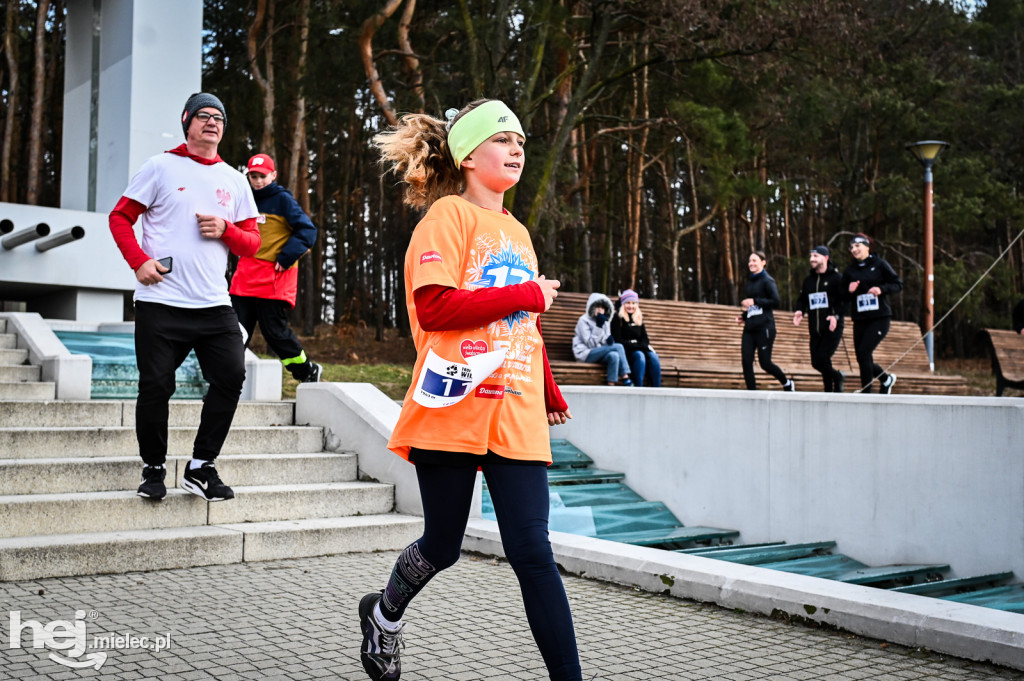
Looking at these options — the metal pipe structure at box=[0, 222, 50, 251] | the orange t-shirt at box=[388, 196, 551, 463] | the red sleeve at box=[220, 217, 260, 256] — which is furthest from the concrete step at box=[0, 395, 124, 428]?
the metal pipe structure at box=[0, 222, 50, 251]

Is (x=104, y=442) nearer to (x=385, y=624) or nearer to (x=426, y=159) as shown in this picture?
(x=385, y=624)

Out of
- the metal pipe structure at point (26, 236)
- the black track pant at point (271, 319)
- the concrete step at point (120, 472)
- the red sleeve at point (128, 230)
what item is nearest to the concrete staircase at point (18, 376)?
the concrete step at point (120, 472)

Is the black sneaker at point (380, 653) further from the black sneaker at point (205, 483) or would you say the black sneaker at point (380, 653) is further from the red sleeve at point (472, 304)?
the black sneaker at point (205, 483)

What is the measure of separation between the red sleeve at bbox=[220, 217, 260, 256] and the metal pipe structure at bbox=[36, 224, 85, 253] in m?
6.25

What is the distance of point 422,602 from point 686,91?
805 inches

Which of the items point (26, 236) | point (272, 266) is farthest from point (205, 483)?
point (26, 236)

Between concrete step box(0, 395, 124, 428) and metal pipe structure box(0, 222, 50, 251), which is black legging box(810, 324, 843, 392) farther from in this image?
metal pipe structure box(0, 222, 50, 251)

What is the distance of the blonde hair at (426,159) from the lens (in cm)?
356

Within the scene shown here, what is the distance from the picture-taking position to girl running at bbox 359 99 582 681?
121 inches

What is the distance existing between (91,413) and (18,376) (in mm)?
1128

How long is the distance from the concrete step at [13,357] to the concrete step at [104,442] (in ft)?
6.30

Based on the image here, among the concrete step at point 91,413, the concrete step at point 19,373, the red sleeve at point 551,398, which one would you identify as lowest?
the concrete step at point 91,413

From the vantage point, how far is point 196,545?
554 centimetres

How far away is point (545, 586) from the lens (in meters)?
3.03
